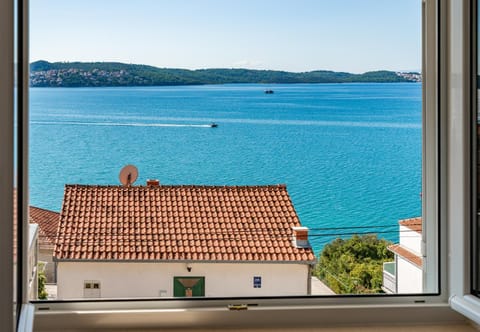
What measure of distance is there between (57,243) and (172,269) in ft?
1.16

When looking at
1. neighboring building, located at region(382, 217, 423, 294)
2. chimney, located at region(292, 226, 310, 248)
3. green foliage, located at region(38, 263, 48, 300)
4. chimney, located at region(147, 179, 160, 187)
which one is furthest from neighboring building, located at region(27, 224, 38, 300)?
neighboring building, located at region(382, 217, 423, 294)

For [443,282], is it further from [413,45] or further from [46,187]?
[46,187]

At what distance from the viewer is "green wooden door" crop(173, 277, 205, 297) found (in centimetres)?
185

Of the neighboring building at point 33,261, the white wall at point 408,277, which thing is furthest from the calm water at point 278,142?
the neighboring building at point 33,261

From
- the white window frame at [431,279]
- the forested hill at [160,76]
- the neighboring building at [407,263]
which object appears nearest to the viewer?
the white window frame at [431,279]

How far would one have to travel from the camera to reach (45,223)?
183 cm

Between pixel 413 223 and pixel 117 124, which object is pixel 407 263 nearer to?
pixel 413 223

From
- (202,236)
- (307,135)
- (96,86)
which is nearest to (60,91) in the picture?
(96,86)

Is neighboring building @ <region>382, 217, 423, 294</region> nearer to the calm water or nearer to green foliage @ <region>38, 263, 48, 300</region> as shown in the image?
the calm water

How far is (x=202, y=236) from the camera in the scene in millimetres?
1922

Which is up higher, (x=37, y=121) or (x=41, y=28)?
(x=41, y=28)

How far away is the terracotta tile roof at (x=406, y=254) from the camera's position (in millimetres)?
1960

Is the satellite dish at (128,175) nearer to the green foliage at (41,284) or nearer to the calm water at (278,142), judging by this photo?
the calm water at (278,142)

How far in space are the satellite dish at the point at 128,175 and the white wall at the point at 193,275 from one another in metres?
0.25
